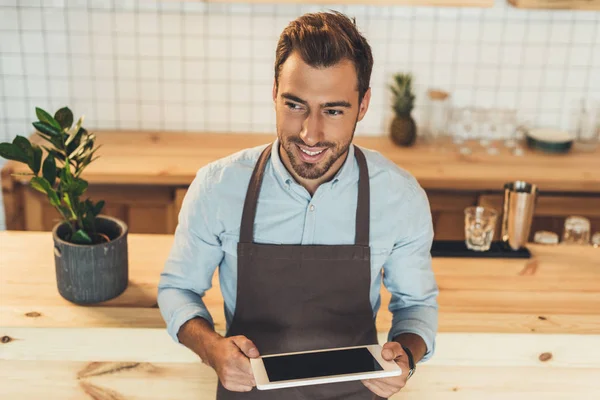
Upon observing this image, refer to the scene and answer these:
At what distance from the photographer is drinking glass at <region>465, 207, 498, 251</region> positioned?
7.21 feet

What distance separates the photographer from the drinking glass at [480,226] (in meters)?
2.20

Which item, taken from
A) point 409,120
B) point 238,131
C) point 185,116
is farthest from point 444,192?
point 185,116

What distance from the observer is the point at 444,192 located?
330 cm

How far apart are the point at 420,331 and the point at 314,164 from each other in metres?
0.46

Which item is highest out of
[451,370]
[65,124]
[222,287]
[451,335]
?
[65,124]

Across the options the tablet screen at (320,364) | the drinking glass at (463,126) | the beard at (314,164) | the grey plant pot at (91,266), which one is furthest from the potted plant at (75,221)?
the drinking glass at (463,126)

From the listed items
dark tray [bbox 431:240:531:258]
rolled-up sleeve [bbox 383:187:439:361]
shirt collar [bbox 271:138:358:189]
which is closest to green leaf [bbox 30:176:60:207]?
shirt collar [bbox 271:138:358:189]

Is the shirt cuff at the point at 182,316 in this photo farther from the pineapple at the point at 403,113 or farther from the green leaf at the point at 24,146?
the pineapple at the point at 403,113

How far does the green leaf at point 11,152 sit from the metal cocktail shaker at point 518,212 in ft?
4.50

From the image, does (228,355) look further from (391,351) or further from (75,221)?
(75,221)

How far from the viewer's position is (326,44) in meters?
1.55

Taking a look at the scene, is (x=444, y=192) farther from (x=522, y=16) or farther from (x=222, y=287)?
(x=222, y=287)

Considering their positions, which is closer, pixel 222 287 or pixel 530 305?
pixel 222 287

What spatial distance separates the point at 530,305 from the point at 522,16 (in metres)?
2.13
